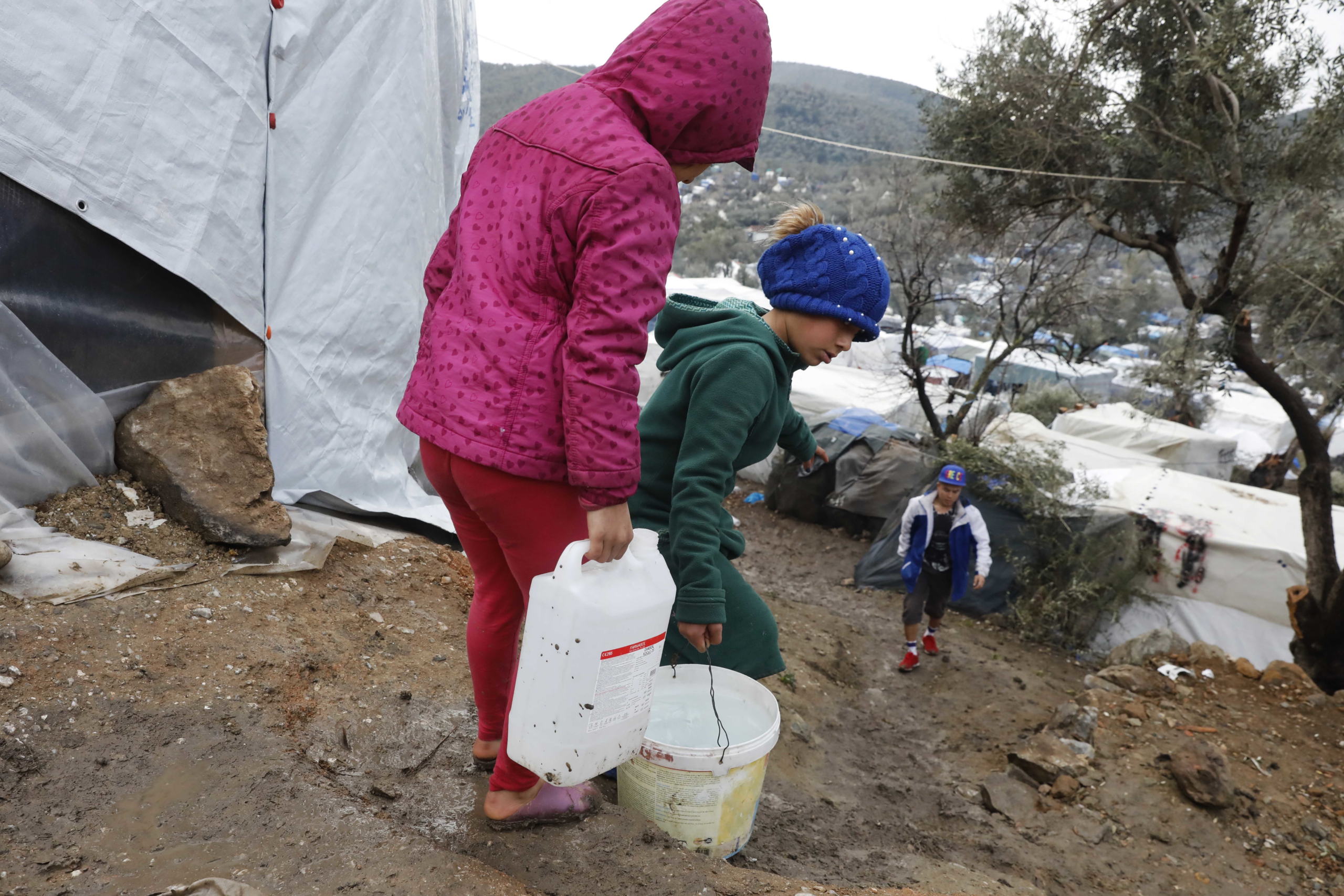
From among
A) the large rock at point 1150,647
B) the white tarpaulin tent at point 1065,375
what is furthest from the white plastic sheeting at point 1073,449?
the white tarpaulin tent at point 1065,375

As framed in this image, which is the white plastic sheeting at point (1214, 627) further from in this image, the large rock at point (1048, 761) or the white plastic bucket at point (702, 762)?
the white plastic bucket at point (702, 762)

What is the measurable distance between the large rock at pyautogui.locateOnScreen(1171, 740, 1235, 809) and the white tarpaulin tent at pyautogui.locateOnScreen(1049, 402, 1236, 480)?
1131 cm

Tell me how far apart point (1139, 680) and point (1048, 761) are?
162 centimetres

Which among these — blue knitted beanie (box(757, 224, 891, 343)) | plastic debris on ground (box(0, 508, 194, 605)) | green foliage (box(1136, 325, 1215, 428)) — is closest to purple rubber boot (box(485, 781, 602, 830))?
blue knitted beanie (box(757, 224, 891, 343))

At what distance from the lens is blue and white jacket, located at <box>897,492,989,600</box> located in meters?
5.67

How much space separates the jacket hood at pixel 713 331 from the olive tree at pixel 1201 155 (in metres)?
4.56

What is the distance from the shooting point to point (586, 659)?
1.54 metres

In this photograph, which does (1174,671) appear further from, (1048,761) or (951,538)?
(1048,761)

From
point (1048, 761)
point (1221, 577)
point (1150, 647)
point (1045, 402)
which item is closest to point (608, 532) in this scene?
point (1048, 761)

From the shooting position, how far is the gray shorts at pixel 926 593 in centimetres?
573

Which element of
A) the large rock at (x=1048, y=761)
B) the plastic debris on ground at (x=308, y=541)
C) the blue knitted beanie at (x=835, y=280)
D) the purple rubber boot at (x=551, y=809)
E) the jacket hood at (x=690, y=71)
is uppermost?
the jacket hood at (x=690, y=71)

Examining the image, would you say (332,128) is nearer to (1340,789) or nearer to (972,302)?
(1340,789)

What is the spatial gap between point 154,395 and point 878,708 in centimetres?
410

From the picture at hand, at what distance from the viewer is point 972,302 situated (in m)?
10.3
